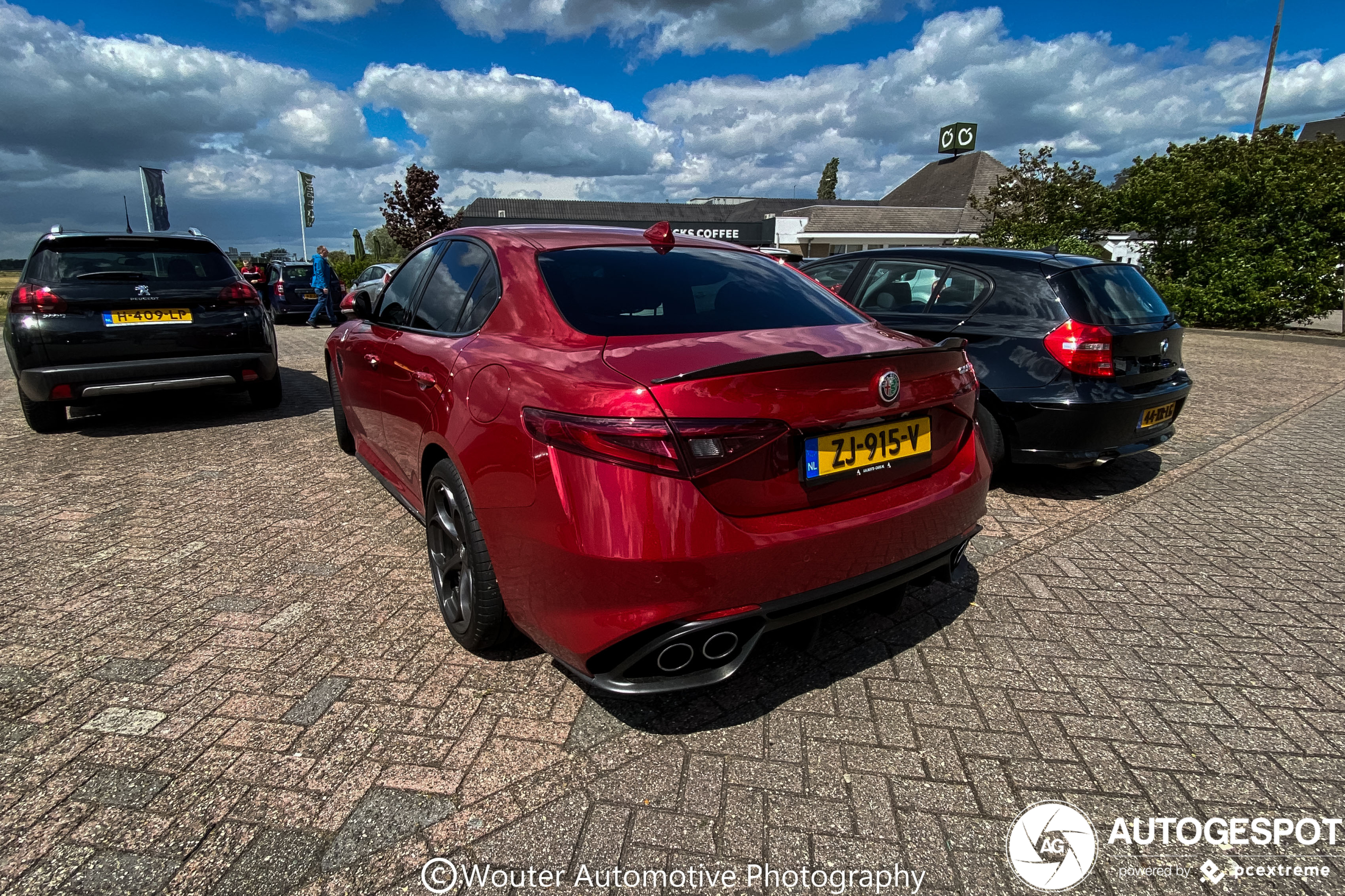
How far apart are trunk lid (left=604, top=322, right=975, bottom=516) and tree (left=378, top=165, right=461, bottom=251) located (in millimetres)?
54783

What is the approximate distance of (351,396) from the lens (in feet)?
14.3

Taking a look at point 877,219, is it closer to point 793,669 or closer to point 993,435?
point 993,435

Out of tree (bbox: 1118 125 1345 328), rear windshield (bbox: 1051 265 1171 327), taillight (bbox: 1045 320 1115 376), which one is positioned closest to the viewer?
taillight (bbox: 1045 320 1115 376)

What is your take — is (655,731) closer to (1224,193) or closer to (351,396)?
(351,396)

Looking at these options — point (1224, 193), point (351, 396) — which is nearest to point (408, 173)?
point (1224, 193)

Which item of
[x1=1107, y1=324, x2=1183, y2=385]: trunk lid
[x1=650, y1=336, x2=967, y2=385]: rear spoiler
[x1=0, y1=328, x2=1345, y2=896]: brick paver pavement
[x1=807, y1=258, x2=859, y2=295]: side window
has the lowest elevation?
[x1=0, y1=328, x2=1345, y2=896]: brick paver pavement

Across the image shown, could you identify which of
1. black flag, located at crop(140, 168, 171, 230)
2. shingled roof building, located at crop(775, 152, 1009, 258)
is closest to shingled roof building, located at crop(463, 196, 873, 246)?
shingled roof building, located at crop(775, 152, 1009, 258)

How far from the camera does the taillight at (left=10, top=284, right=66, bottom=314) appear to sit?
224 inches

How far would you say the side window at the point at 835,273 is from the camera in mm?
5922

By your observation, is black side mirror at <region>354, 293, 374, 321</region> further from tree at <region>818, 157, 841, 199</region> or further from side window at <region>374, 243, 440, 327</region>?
tree at <region>818, 157, 841, 199</region>

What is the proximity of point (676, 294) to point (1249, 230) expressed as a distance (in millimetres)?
18672

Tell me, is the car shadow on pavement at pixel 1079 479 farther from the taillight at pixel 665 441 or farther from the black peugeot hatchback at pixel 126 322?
the black peugeot hatchback at pixel 126 322

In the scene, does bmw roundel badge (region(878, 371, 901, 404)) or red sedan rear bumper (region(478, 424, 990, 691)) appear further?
bmw roundel badge (region(878, 371, 901, 404))

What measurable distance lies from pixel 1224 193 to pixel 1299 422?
457 inches
